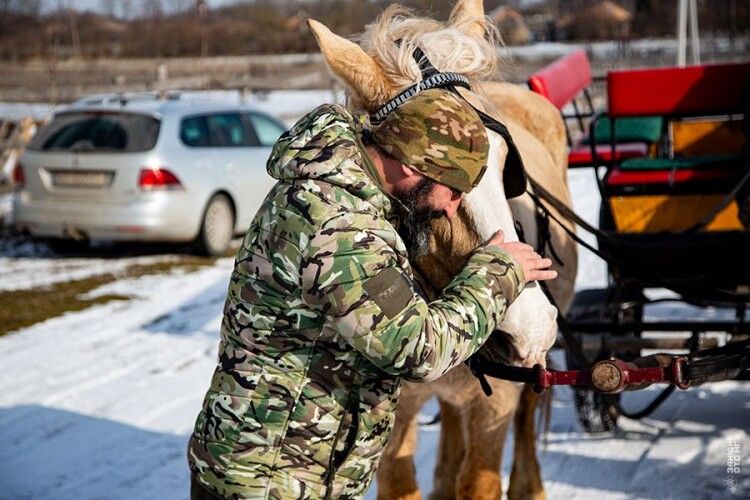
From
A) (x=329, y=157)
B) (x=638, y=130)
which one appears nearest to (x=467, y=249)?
(x=329, y=157)

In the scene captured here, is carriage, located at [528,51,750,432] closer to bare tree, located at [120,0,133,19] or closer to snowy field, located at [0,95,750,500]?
snowy field, located at [0,95,750,500]

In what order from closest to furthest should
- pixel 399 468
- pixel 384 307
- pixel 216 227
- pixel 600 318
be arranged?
pixel 384 307 → pixel 399 468 → pixel 600 318 → pixel 216 227

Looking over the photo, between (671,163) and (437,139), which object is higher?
(437,139)

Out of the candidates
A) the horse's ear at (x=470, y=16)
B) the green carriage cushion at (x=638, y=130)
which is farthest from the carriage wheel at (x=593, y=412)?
the horse's ear at (x=470, y=16)

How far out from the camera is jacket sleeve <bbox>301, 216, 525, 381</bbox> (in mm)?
2191

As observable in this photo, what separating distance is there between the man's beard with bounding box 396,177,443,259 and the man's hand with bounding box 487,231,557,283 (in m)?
0.19

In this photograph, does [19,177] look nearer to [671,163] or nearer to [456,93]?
[671,163]

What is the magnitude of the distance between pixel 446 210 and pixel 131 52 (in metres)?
31.8

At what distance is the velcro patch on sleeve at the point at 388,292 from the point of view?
220cm

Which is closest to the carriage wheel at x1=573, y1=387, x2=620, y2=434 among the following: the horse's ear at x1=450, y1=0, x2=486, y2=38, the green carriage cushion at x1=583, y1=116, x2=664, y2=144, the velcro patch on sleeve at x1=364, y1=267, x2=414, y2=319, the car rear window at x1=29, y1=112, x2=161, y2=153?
the green carriage cushion at x1=583, y1=116, x2=664, y2=144

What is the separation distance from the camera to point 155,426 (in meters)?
5.62

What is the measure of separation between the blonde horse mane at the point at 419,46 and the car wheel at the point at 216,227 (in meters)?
8.08

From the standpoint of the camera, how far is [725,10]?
14.1 metres

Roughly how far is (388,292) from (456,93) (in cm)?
74
